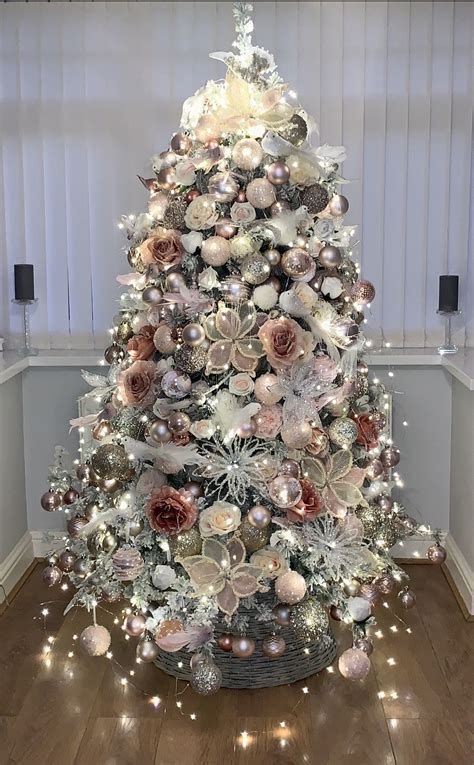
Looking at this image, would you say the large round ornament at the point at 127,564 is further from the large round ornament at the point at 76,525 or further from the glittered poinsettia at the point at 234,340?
the glittered poinsettia at the point at 234,340

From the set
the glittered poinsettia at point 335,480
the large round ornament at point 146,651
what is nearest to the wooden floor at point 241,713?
the large round ornament at point 146,651

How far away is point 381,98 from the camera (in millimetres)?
3227

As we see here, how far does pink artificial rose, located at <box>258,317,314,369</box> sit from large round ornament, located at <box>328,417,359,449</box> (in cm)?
24

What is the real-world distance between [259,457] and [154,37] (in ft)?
6.27

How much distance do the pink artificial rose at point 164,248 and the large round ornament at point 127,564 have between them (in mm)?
778

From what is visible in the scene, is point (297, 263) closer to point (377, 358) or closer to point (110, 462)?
point (110, 462)

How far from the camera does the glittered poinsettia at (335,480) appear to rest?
225 centimetres

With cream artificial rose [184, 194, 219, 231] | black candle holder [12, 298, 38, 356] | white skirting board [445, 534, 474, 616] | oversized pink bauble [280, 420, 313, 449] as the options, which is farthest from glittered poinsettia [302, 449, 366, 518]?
black candle holder [12, 298, 38, 356]

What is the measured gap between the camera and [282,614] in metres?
2.20

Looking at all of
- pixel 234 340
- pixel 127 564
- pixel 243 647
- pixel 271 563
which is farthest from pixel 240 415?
pixel 243 647

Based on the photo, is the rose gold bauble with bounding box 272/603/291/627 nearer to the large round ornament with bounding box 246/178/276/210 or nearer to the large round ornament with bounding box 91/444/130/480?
the large round ornament with bounding box 91/444/130/480

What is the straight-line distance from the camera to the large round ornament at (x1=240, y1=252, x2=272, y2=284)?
7.06 ft

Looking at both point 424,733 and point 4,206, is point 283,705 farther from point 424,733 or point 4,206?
point 4,206

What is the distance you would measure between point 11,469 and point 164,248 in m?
1.36
